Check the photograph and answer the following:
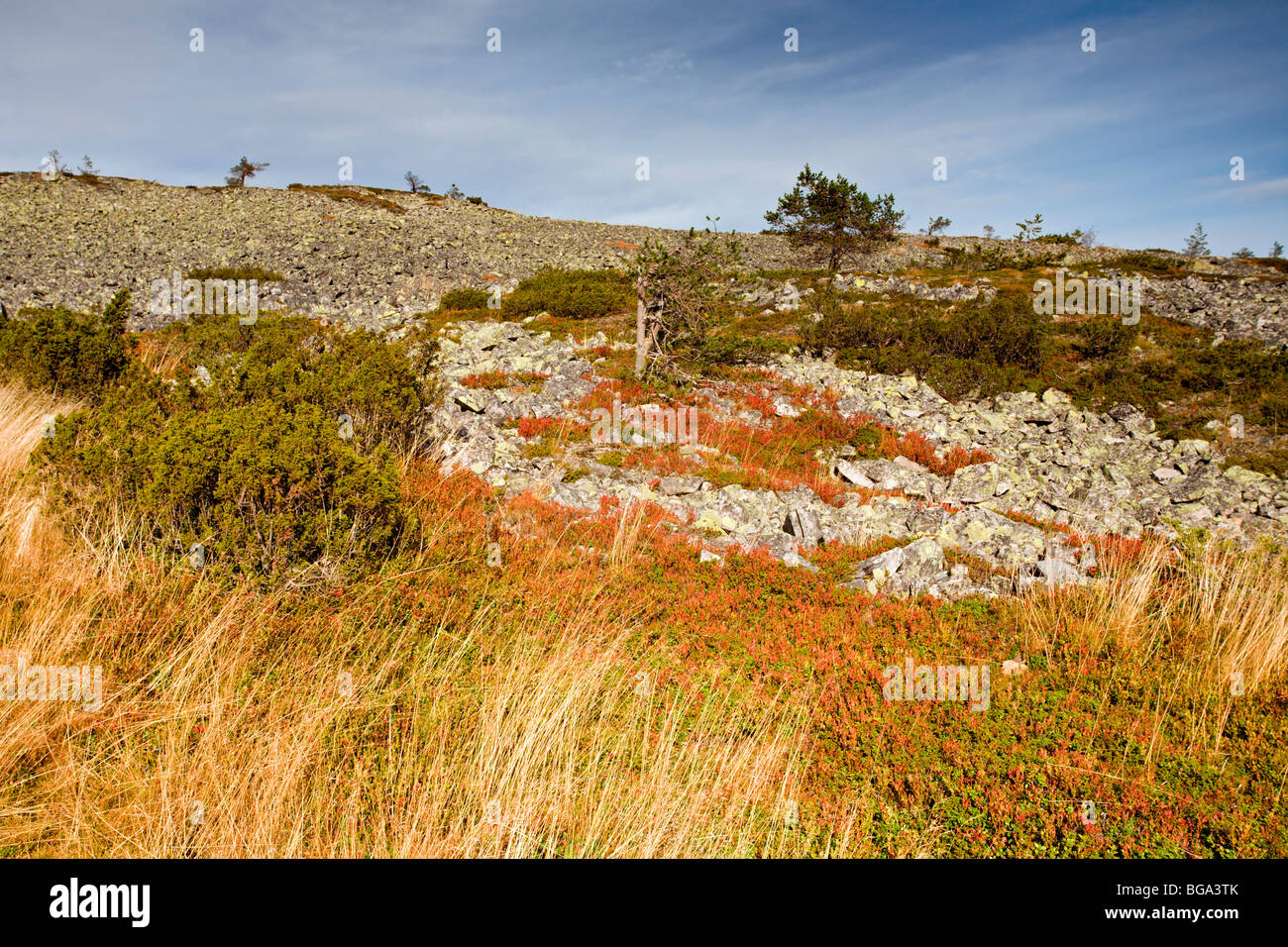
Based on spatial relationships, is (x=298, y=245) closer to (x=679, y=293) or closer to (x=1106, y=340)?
(x=679, y=293)

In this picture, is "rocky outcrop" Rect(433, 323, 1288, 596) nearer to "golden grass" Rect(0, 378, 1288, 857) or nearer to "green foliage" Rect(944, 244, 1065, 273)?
"golden grass" Rect(0, 378, 1288, 857)

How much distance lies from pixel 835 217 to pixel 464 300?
71.2ft

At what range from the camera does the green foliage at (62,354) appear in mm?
9578

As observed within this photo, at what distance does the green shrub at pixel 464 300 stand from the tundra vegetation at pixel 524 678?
49.0ft

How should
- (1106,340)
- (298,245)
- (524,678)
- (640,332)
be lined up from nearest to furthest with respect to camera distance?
(524,678) < (640,332) < (1106,340) < (298,245)

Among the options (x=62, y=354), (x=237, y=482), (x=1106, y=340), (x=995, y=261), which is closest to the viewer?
(x=237, y=482)

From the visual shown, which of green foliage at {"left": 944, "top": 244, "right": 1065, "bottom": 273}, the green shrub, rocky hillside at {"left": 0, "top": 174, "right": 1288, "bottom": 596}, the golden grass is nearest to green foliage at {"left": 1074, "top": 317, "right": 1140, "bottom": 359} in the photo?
rocky hillside at {"left": 0, "top": 174, "right": 1288, "bottom": 596}

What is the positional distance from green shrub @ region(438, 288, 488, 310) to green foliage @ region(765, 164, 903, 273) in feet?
62.5

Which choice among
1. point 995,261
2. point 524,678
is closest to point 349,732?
point 524,678

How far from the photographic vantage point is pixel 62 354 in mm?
9906

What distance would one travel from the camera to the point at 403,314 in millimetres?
21047

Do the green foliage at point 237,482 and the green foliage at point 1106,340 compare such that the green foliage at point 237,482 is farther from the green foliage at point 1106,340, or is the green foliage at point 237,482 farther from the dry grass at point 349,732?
the green foliage at point 1106,340

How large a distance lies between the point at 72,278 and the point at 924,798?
29.3 metres

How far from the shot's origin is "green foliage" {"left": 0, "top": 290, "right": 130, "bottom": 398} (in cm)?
958
